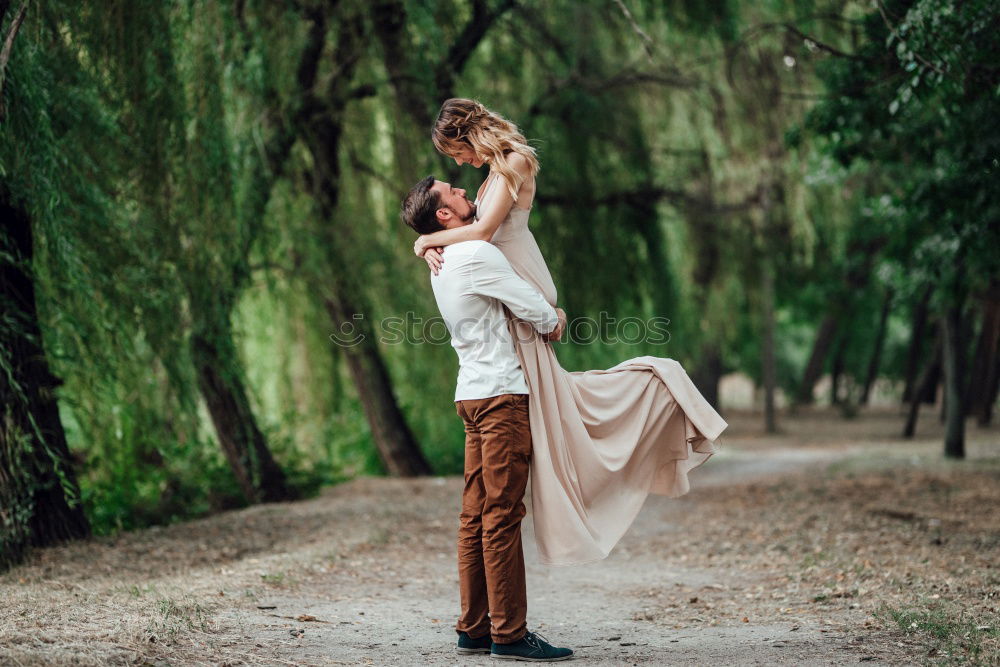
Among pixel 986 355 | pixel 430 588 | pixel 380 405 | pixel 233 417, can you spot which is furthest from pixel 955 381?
pixel 430 588

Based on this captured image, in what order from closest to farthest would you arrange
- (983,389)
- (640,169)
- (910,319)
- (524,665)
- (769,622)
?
1. (524,665)
2. (769,622)
3. (640,169)
4. (983,389)
5. (910,319)

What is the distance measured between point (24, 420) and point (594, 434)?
145 inches

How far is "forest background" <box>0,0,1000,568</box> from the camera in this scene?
19.2ft

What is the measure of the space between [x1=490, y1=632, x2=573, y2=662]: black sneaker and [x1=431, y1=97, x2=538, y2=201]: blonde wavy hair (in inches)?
67.2

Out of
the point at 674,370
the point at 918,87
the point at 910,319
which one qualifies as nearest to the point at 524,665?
the point at 674,370

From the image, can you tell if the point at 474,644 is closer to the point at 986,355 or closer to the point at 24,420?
the point at 24,420

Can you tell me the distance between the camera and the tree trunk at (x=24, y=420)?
5719 millimetres

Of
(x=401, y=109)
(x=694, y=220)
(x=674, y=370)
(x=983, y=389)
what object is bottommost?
(x=983, y=389)

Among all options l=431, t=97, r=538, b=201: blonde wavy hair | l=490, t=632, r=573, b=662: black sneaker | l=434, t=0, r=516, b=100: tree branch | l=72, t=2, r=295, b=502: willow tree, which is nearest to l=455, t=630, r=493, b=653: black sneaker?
l=490, t=632, r=573, b=662: black sneaker

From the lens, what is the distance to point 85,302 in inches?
228

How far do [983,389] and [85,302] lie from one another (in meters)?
17.3

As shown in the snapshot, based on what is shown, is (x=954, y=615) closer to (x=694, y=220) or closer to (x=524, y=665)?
(x=524, y=665)

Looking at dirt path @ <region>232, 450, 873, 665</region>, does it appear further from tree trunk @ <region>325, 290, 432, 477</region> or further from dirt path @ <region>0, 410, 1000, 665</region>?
tree trunk @ <region>325, 290, 432, 477</region>

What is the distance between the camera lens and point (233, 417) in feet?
28.8
